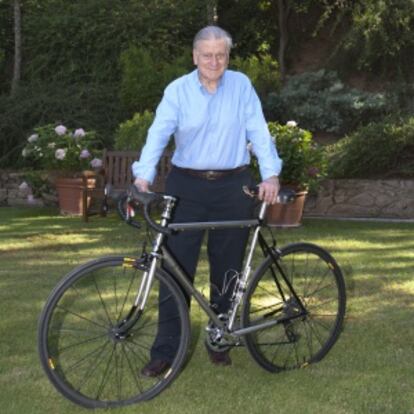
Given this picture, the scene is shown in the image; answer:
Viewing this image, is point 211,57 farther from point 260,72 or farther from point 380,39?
point 380,39

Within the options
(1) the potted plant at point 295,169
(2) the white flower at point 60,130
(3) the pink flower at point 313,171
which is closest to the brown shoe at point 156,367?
(1) the potted plant at point 295,169

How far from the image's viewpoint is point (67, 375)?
14.1ft

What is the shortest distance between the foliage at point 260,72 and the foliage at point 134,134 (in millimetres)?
3331

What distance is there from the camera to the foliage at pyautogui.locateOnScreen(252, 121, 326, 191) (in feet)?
32.0

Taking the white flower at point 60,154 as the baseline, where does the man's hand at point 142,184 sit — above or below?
above

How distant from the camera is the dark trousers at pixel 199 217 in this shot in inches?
166

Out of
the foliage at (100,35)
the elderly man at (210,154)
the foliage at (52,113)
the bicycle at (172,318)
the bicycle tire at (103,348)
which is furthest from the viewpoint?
the foliage at (100,35)

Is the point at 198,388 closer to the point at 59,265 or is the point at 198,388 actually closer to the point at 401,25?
the point at 59,265

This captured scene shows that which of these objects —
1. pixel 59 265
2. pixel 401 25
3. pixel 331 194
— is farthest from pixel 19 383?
pixel 401 25

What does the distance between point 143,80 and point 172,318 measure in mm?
10439

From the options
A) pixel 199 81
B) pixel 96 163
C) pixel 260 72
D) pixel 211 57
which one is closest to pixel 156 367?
pixel 199 81

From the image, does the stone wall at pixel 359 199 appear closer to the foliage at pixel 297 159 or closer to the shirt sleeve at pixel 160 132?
the foliage at pixel 297 159

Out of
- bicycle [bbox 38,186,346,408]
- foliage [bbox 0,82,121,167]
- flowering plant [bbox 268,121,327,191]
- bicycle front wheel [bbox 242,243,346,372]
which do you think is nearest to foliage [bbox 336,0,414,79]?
foliage [bbox 0,82,121,167]

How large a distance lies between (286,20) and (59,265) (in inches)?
409
